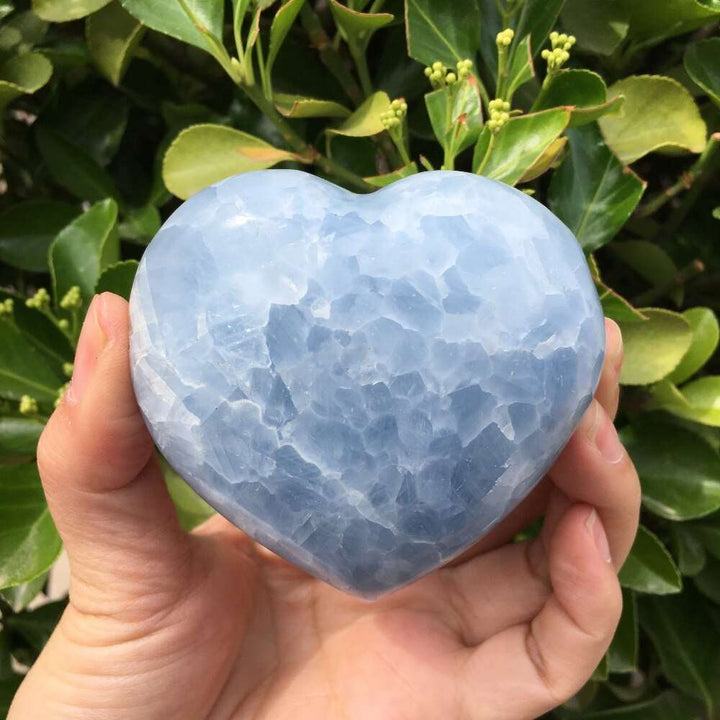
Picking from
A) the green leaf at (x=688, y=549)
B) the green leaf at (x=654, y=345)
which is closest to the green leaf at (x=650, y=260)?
the green leaf at (x=654, y=345)

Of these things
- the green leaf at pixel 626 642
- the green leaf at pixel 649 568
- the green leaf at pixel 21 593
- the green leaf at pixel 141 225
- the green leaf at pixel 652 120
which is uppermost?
the green leaf at pixel 652 120

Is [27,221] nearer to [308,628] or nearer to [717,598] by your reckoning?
[308,628]

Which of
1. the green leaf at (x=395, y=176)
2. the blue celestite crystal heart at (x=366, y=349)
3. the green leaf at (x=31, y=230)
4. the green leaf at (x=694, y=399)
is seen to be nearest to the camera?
the blue celestite crystal heart at (x=366, y=349)

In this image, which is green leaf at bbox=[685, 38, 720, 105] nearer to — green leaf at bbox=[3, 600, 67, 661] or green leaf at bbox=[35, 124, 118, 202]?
green leaf at bbox=[35, 124, 118, 202]

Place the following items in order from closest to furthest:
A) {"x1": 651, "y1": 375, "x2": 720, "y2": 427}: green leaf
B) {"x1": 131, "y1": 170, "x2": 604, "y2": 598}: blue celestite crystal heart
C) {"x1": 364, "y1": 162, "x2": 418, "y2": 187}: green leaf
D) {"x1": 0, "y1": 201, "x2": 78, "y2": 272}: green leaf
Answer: {"x1": 131, "y1": 170, "x2": 604, "y2": 598}: blue celestite crystal heart < {"x1": 364, "y1": 162, "x2": 418, "y2": 187}: green leaf < {"x1": 651, "y1": 375, "x2": 720, "y2": 427}: green leaf < {"x1": 0, "y1": 201, "x2": 78, "y2": 272}: green leaf

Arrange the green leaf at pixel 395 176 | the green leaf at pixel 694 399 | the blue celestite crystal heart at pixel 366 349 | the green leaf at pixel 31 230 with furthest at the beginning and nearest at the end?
the green leaf at pixel 31 230 < the green leaf at pixel 694 399 < the green leaf at pixel 395 176 < the blue celestite crystal heart at pixel 366 349

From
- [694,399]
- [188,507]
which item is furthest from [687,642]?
[188,507]

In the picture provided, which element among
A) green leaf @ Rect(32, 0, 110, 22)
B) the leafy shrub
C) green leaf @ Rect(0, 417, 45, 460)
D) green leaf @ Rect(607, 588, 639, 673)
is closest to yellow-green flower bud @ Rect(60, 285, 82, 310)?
the leafy shrub

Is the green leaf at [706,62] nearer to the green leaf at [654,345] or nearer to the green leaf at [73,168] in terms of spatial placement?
the green leaf at [654,345]
